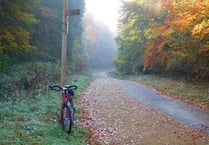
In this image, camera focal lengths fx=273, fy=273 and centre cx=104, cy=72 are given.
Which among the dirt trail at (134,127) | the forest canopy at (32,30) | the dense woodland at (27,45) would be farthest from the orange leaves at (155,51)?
the dirt trail at (134,127)

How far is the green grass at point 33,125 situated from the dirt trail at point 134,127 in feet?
2.30

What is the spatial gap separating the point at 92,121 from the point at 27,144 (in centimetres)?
355

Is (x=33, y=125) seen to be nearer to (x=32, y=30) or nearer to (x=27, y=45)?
(x=27, y=45)

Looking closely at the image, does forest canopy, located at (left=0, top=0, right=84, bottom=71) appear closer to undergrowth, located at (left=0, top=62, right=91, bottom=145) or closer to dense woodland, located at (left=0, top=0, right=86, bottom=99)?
dense woodland, located at (left=0, top=0, right=86, bottom=99)

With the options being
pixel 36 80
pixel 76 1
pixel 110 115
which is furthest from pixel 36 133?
pixel 76 1

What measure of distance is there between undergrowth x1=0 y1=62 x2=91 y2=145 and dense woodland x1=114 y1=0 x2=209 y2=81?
7.51m

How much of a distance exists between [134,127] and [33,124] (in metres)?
3.17

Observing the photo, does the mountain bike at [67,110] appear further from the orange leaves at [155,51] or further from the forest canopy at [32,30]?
the orange leaves at [155,51]

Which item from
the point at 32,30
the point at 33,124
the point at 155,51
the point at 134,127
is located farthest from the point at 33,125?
the point at 155,51

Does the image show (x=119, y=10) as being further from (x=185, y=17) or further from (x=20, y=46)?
(x=20, y=46)

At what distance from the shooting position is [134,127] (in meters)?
8.71

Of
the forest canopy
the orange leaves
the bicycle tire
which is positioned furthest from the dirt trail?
the orange leaves

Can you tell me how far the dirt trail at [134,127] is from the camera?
746 centimetres

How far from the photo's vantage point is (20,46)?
1298 cm
